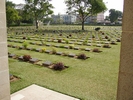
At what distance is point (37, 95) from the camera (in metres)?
5.20

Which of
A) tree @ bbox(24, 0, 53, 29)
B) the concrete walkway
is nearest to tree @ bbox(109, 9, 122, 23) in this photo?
tree @ bbox(24, 0, 53, 29)

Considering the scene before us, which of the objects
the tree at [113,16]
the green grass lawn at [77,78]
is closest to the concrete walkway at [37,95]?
the green grass lawn at [77,78]

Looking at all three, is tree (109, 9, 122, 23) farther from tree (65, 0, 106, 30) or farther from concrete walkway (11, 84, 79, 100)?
concrete walkway (11, 84, 79, 100)

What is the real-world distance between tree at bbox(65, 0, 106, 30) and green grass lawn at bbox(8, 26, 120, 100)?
1115 inches

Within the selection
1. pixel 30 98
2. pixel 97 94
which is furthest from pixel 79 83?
pixel 30 98

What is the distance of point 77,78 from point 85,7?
32.9 meters

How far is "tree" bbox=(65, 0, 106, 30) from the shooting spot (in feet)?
116

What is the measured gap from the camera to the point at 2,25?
3742 millimetres

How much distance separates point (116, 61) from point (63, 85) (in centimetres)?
468

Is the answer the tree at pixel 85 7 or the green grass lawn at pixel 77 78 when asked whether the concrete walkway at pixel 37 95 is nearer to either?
the green grass lawn at pixel 77 78

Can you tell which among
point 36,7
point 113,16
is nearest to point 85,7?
point 36,7

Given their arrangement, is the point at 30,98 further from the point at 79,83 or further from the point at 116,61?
the point at 116,61

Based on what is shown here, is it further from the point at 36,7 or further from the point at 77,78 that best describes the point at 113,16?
the point at 77,78

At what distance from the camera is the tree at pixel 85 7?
116 feet
